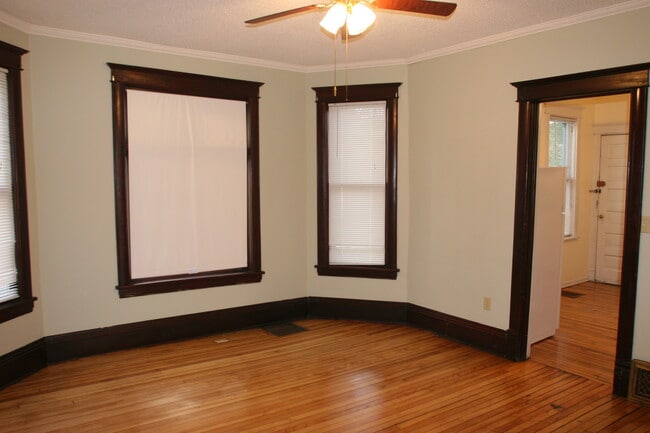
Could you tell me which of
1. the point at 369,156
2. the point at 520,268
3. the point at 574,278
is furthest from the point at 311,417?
the point at 574,278

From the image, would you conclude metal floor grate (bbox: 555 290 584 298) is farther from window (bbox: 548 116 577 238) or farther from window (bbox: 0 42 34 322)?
window (bbox: 0 42 34 322)

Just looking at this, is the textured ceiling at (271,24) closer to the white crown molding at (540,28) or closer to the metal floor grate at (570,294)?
the white crown molding at (540,28)

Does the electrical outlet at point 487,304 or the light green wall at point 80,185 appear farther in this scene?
the electrical outlet at point 487,304

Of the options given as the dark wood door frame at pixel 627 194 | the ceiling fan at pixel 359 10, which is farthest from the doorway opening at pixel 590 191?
the ceiling fan at pixel 359 10

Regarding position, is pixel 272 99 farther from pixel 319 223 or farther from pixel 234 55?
pixel 319 223

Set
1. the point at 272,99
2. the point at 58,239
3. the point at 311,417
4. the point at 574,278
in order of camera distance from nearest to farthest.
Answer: the point at 311,417 → the point at 58,239 → the point at 272,99 → the point at 574,278

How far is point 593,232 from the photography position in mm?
6555

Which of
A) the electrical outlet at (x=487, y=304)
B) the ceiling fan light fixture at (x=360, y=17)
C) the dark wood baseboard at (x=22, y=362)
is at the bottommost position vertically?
the dark wood baseboard at (x=22, y=362)

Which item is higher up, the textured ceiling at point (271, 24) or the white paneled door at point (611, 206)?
the textured ceiling at point (271, 24)

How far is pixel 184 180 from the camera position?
4230 mm

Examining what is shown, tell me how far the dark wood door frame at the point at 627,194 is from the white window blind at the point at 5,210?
3828mm

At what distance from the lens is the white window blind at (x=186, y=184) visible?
4035 millimetres

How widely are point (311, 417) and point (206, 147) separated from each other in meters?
2.57

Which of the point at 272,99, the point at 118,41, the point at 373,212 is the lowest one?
the point at 373,212
